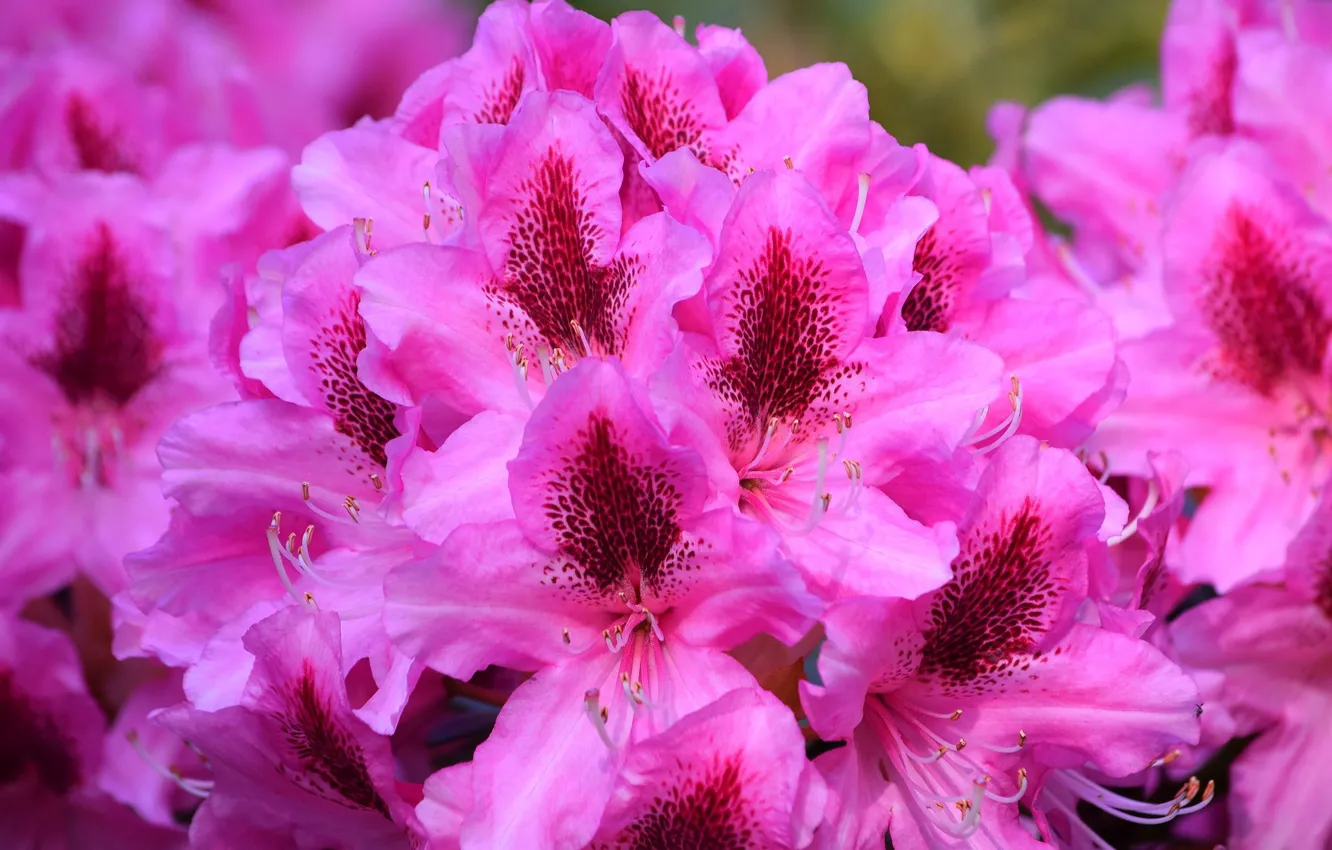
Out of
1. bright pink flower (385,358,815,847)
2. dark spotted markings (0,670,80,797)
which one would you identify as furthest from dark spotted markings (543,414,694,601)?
dark spotted markings (0,670,80,797)

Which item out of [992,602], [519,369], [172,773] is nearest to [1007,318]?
[992,602]

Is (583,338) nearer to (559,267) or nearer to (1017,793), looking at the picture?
(559,267)

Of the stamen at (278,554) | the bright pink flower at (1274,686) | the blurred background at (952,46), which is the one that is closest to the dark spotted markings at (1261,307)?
the bright pink flower at (1274,686)

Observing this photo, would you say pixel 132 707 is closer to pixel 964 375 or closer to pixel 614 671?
pixel 614 671

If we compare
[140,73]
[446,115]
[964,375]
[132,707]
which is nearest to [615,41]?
[446,115]

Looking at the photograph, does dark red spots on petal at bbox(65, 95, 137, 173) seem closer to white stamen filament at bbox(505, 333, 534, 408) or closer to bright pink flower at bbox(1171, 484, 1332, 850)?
white stamen filament at bbox(505, 333, 534, 408)

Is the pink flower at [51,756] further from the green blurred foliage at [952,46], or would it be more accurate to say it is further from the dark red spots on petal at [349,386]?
the green blurred foliage at [952,46]
